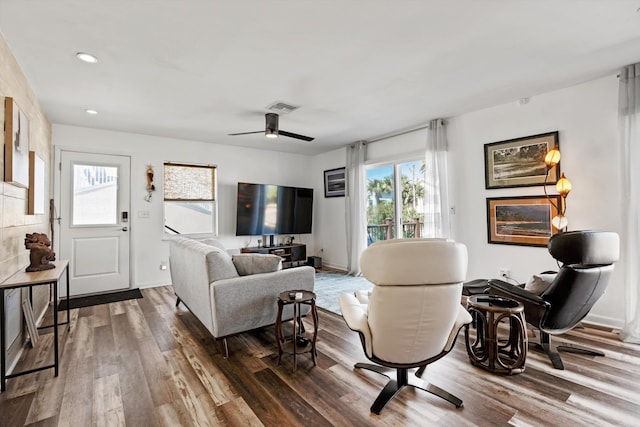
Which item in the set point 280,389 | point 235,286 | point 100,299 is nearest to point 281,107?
point 235,286

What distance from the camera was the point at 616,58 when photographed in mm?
2727

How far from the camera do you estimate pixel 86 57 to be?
2.54 meters

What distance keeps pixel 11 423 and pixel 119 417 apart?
59cm

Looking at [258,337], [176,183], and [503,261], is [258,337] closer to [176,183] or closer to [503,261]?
[503,261]

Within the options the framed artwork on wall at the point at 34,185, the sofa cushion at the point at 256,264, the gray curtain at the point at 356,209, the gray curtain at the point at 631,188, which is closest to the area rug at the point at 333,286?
the gray curtain at the point at 356,209

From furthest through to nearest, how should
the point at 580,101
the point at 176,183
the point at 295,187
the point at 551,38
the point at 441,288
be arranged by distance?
the point at 295,187 → the point at 176,183 → the point at 580,101 → the point at 551,38 → the point at 441,288

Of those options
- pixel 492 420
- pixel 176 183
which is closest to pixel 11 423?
pixel 492 420

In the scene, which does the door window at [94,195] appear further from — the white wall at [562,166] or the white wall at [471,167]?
the white wall at [562,166]

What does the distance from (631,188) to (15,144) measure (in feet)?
17.7

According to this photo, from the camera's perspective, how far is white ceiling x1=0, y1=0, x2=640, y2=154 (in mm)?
2018

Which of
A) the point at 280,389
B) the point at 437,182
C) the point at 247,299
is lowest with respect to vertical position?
the point at 280,389

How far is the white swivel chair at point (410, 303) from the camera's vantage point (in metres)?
1.63

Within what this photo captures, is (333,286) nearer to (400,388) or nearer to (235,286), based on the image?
(235,286)

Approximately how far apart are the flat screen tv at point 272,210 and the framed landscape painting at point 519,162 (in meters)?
3.56
